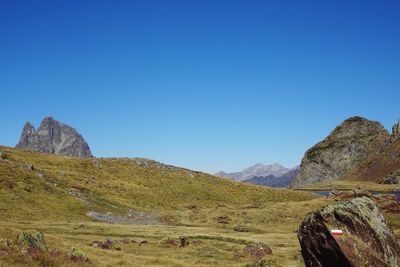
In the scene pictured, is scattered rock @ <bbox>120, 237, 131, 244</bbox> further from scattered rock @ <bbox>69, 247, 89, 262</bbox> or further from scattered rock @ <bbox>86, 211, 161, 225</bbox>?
scattered rock @ <bbox>86, 211, 161, 225</bbox>

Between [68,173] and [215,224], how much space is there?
4482 centimetres

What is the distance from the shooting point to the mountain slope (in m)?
72.6

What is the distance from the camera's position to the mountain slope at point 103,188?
72562mm

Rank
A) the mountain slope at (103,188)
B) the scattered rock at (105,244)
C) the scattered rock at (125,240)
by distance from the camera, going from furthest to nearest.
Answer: the mountain slope at (103,188) < the scattered rock at (125,240) < the scattered rock at (105,244)

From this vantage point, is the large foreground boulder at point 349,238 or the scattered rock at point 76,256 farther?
the scattered rock at point 76,256

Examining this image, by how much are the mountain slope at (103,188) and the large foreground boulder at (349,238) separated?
50665 mm

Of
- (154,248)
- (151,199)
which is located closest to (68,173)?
(151,199)

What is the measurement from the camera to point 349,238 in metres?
23.1

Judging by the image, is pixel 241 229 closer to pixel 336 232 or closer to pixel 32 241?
pixel 336 232

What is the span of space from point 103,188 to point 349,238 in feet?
250

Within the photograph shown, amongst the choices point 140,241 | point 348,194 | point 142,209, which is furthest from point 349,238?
point 142,209

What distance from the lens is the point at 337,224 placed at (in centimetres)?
2381

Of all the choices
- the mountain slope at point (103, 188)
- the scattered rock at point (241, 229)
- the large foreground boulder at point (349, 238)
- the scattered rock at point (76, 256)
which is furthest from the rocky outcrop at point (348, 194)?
the scattered rock at point (76, 256)

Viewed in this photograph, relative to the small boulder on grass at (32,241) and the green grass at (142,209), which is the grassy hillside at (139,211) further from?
the small boulder on grass at (32,241)
